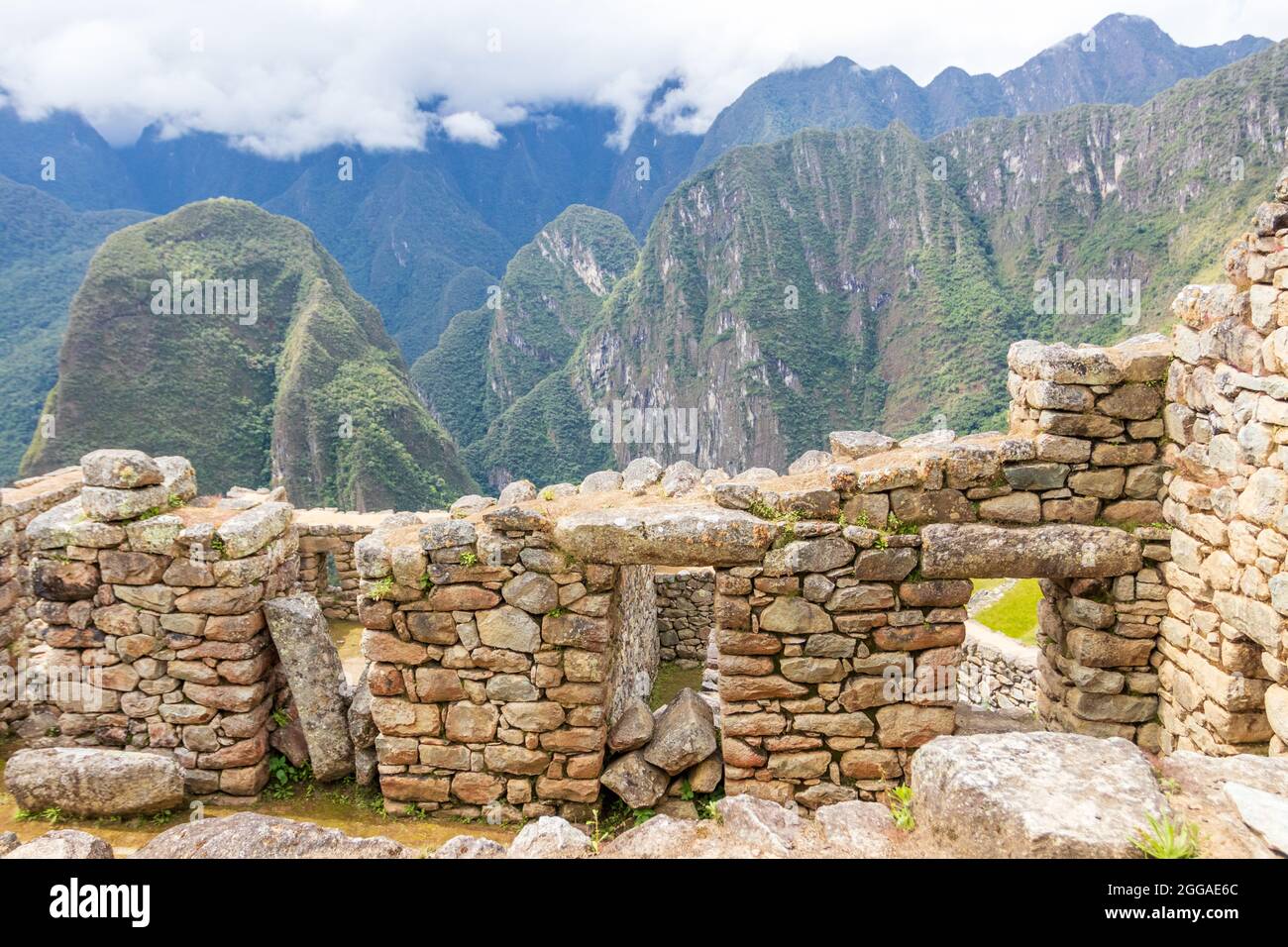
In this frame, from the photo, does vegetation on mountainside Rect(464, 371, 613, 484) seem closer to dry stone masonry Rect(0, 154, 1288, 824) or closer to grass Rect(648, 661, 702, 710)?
grass Rect(648, 661, 702, 710)

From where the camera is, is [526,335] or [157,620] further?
[526,335]

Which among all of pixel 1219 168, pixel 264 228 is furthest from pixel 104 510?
pixel 1219 168

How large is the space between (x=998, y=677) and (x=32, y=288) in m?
141

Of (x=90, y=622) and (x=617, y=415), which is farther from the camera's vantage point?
(x=617, y=415)

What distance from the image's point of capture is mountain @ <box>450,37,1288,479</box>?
92.5 metres

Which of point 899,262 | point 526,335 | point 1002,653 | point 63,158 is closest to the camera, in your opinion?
point 1002,653

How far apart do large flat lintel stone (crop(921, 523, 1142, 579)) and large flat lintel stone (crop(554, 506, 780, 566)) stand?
53.8 inches

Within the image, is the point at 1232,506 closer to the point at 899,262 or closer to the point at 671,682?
the point at 671,682

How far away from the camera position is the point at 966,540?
19.9 feet

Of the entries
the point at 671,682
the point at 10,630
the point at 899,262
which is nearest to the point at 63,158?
the point at 899,262

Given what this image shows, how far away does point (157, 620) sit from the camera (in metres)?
6.68
